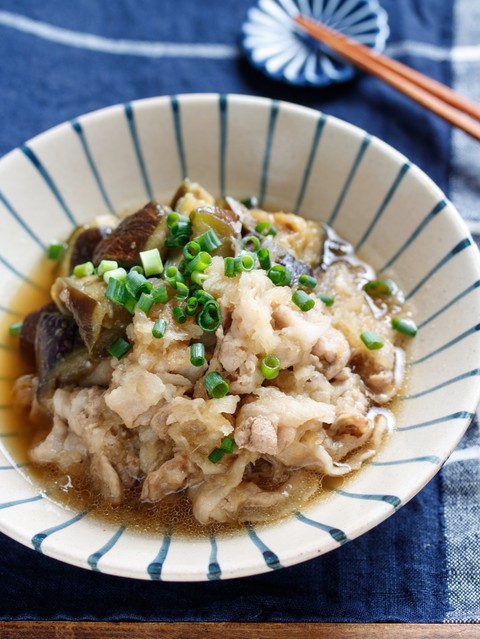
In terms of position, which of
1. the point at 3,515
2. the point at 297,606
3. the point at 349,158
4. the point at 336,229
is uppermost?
the point at 349,158

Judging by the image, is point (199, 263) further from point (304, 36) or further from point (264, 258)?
point (304, 36)

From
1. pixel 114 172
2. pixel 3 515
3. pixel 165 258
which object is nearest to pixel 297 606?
pixel 3 515

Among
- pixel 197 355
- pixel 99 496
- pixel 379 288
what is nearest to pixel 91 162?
pixel 197 355

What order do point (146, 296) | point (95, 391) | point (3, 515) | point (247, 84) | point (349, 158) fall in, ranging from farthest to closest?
point (247, 84) < point (349, 158) < point (95, 391) < point (146, 296) < point (3, 515)

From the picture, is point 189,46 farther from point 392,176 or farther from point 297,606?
point 297,606

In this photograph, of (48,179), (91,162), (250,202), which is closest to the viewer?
(48,179)

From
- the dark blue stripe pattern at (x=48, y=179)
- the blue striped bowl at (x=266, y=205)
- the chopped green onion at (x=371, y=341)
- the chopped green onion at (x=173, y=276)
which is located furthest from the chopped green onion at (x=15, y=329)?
the chopped green onion at (x=371, y=341)
